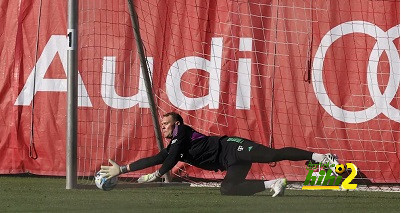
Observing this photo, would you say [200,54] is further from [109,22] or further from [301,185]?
[301,185]

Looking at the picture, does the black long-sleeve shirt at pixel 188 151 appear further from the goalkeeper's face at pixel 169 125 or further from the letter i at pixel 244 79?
the letter i at pixel 244 79

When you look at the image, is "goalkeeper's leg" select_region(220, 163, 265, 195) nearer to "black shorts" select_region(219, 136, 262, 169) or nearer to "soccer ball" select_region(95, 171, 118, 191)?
"black shorts" select_region(219, 136, 262, 169)

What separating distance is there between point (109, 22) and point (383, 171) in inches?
151

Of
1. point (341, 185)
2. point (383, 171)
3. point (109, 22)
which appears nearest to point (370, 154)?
point (383, 171)

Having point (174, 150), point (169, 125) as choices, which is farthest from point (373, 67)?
point (174, 150)

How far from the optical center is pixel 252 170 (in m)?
13.5

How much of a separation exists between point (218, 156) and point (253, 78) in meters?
2.24

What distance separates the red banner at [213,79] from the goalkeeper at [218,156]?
2099mm

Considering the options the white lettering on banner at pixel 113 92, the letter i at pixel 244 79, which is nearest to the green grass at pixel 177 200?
the letter i at pixel 244 79

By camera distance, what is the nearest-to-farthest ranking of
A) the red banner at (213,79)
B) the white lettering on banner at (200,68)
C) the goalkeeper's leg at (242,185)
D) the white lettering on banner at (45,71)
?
the goalkeeper's leg at (242,185), the red banner at (213,79), the white lettering on banner at (200,68), the white lettering on banner at (45,71)

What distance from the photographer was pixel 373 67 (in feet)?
42.4

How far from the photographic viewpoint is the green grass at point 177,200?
9477mm

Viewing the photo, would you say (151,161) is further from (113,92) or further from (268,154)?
(113,92)

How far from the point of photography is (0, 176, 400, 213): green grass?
9.48 m
